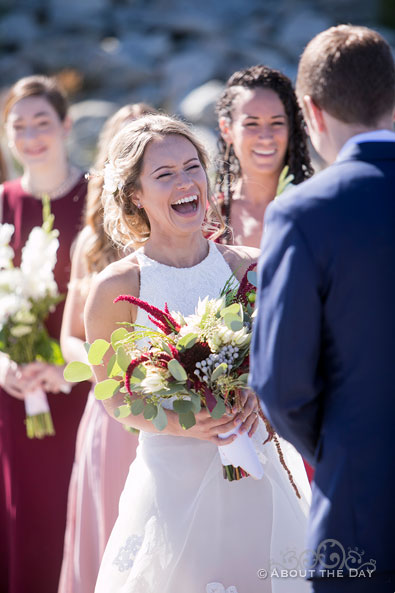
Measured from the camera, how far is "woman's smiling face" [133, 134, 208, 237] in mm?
3031

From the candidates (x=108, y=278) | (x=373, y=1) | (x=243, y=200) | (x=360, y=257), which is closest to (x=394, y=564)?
(x=360, y=257)

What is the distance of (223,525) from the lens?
2.77 m

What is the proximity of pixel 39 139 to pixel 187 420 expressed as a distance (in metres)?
2.81

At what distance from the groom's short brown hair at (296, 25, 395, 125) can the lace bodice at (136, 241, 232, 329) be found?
1095mm

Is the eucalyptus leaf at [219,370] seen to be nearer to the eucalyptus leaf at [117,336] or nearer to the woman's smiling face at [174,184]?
the eucalyptus leaf at [117,336]

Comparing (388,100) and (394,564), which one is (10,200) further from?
(394,564)

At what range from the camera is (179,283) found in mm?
3082

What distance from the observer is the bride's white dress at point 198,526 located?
8.85 feet

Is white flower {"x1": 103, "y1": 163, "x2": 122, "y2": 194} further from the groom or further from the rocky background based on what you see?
the rocky background

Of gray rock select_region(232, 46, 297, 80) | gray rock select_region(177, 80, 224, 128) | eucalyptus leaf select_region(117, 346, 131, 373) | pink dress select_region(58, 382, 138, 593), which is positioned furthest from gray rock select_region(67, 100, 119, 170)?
eucalyptus leaf select_region(117, 346, 131, 373)

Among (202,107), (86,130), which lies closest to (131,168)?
Answer: (202,107)

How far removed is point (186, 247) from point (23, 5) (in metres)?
21.8

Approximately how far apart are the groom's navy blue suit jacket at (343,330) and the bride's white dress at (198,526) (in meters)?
0.70

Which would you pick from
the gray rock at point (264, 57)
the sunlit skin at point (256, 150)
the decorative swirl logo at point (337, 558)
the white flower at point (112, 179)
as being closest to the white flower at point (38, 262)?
the white flower at point (112, 179)
